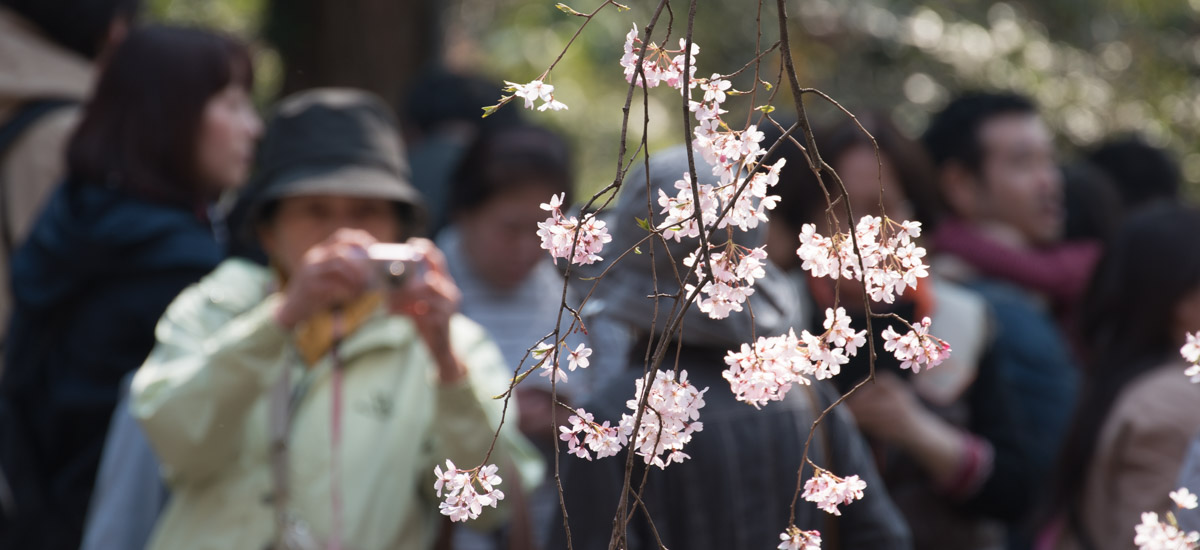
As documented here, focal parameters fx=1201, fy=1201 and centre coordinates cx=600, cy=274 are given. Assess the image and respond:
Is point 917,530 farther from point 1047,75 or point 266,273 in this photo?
point 1047,75

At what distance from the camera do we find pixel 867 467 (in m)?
1.97

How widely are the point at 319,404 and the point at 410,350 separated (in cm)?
21

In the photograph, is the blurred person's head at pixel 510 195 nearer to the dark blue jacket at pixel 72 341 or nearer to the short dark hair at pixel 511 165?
the short dark hair at pixel 511 165

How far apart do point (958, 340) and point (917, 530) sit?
0.44 m

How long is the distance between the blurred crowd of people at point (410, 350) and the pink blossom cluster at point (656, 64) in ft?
1.63

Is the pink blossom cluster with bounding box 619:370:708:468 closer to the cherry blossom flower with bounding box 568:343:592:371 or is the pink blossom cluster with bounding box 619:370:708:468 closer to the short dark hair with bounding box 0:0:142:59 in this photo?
the cherry blossom flower with bounding box 568:343:592:371

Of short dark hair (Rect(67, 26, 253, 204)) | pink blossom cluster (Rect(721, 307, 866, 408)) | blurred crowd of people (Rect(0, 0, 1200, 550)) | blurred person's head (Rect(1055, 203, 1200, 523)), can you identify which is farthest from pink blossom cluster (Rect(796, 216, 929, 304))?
short dark hair (Rect(67, 26, 253, 204))

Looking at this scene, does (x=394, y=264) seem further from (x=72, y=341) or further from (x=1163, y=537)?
(x=1163, y=537)

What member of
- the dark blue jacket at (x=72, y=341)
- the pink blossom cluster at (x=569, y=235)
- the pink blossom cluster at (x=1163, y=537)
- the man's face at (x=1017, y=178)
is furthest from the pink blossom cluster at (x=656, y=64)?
the man's face at (x=1017, y=178)

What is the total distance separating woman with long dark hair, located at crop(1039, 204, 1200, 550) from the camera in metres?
2.39

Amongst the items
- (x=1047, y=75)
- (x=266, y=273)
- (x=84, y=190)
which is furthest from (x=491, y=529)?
(x=1047, y=75)

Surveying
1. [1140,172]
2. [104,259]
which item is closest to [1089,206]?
[1140,172]

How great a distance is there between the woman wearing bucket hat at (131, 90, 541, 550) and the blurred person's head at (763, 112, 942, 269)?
805 mm

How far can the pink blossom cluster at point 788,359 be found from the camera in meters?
1.12
